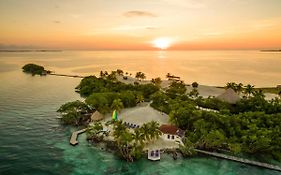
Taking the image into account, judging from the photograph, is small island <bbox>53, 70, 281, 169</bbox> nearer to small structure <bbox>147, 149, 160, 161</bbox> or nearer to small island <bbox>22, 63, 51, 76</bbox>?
small structure <bbox>147, 149, 160, 161</bbox>

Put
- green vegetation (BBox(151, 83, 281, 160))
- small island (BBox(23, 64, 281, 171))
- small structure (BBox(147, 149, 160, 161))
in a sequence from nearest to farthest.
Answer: small structure (BBox(147, 149, 160, 161)) → small island (BBox(23, 64, 281, 171)) → green vegetation (BBox(151, 83, 281, 160))

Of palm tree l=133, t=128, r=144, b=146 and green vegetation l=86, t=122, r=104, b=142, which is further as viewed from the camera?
green vegetation l=86, t=122, r=104, b=142

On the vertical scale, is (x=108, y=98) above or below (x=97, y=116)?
above

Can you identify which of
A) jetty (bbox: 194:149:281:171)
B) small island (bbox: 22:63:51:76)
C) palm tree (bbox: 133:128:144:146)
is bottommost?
jetty (bbox: 194:149:281:171)

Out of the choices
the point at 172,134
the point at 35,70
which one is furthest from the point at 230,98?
the point at 35,70

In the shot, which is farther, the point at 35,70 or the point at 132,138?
the point at 35,70

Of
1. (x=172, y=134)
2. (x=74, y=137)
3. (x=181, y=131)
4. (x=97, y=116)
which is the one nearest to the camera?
(x=172, y=134)

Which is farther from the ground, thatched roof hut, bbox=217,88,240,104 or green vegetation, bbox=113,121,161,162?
thatched roof hut, bbox=217,88,240,104

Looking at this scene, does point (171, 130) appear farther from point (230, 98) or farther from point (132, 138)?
point (230, 98)

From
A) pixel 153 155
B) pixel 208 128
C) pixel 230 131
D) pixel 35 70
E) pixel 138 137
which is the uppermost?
pixel 35 70

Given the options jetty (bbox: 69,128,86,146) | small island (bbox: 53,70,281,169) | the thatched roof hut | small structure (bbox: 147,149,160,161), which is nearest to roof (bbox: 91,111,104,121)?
small island (bbox: 53,70,281,169)

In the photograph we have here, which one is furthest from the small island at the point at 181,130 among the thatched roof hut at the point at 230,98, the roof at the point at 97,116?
the thatched roof hut at the point at 230,98
